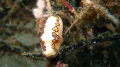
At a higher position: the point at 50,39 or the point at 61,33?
the point at 61,33

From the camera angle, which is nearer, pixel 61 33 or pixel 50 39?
pixel 50 39

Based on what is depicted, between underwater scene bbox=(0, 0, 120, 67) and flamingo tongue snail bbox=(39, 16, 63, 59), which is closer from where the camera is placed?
flamingo tongue snail bbox=(39, 16, 63, 59)

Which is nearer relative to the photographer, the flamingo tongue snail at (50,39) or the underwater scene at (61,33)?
the flamingo tongue snail at (50,39)

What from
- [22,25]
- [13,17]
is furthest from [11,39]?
[13,17]

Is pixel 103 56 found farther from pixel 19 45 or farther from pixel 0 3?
pixel 0 3
